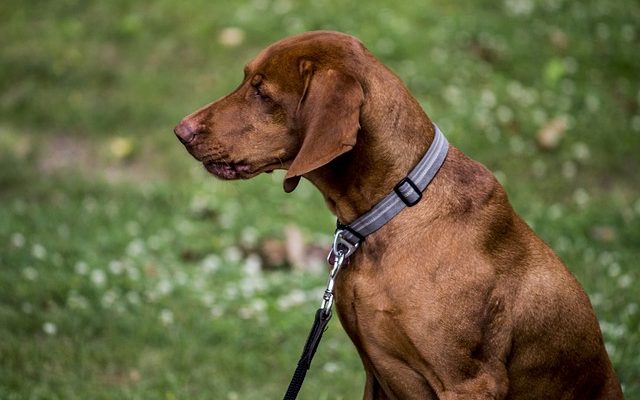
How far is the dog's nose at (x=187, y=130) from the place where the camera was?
3.44 metres

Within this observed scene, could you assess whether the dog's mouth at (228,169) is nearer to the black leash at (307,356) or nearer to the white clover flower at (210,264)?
the black leash at (307,356)

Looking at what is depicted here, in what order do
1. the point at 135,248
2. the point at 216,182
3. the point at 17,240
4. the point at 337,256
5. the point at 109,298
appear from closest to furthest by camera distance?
the point at 337,256 → the point at 109,298 → the point at 17,240 → the point at 135,248 → the point at 216,182

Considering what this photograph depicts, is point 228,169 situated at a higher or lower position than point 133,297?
higher

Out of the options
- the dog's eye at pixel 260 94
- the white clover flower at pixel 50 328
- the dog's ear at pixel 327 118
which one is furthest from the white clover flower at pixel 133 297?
the dog's ear at pixel 327 118

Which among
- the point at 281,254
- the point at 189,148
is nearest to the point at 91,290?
the point at 281,254

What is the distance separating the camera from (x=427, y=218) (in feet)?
10.8

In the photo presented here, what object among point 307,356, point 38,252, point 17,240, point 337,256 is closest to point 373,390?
point 307,356

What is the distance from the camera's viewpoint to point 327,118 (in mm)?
3066

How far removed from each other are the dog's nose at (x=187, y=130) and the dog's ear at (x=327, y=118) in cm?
47

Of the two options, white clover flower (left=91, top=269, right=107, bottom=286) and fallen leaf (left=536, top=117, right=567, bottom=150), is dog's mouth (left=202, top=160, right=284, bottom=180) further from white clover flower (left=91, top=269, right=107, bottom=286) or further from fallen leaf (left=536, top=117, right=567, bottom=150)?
fallen leaf (left=536, top=117, right=567, bottom=150)

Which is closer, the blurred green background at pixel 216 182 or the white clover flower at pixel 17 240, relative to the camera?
the blurred green background at pixel 216 182

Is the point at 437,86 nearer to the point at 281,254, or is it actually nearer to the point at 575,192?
the point at 575,192

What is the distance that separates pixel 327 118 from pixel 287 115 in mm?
294

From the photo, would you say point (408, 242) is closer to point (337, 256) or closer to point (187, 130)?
point (337, 256)
